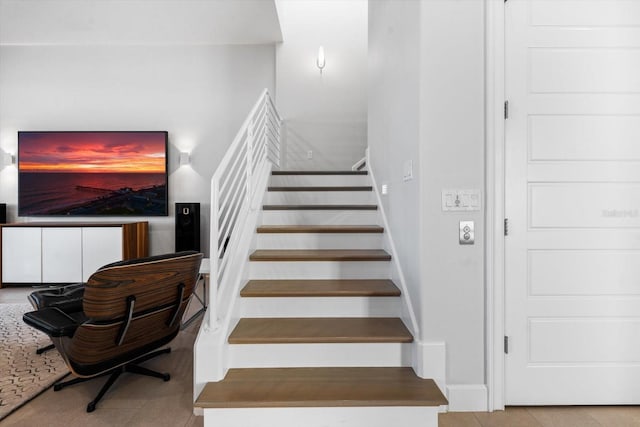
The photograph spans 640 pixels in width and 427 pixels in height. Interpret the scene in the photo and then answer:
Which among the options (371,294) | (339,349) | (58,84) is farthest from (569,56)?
(58,84)

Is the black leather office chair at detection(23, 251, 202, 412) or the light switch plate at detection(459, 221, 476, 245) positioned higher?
the light switch plate at detection(459, 221, 476, 245)

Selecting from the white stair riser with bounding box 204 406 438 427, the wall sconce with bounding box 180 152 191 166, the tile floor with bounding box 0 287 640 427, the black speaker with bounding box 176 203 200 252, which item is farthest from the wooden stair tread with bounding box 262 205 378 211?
the wall sconce with bounding box 180 152 191 166

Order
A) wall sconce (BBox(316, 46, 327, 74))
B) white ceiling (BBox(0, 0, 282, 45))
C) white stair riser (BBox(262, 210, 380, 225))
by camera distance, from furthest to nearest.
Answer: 1. wall sconce (BBox(316, 46, 327, 74))
2. white ceiling (BBox(0, 0, 282, 45))
3. white stair riser (BBox(262, 210, 380, 225))

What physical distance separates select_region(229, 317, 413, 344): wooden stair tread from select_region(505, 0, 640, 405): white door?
0.65 meters

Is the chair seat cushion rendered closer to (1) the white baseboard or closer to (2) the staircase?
(2) the staircase

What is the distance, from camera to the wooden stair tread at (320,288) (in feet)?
6.84

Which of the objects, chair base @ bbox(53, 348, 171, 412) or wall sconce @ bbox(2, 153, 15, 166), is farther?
wall sconce @ bbox(2, 153, 15, 166)

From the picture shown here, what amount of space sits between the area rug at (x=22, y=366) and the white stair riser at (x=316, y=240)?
1636mm

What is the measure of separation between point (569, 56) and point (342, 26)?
393 cm

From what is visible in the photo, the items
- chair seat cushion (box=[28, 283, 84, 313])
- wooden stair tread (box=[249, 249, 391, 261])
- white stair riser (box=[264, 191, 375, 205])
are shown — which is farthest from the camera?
white stair riser (box=[264, 191, 375, 205])

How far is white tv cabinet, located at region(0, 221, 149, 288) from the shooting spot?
431 cm

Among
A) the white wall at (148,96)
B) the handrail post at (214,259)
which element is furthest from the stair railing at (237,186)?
the white wall at (148,96)

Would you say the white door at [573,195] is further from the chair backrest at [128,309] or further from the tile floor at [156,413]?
the chair backrest at [128,309]

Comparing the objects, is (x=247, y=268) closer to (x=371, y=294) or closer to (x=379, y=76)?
(x=371, y=294)
